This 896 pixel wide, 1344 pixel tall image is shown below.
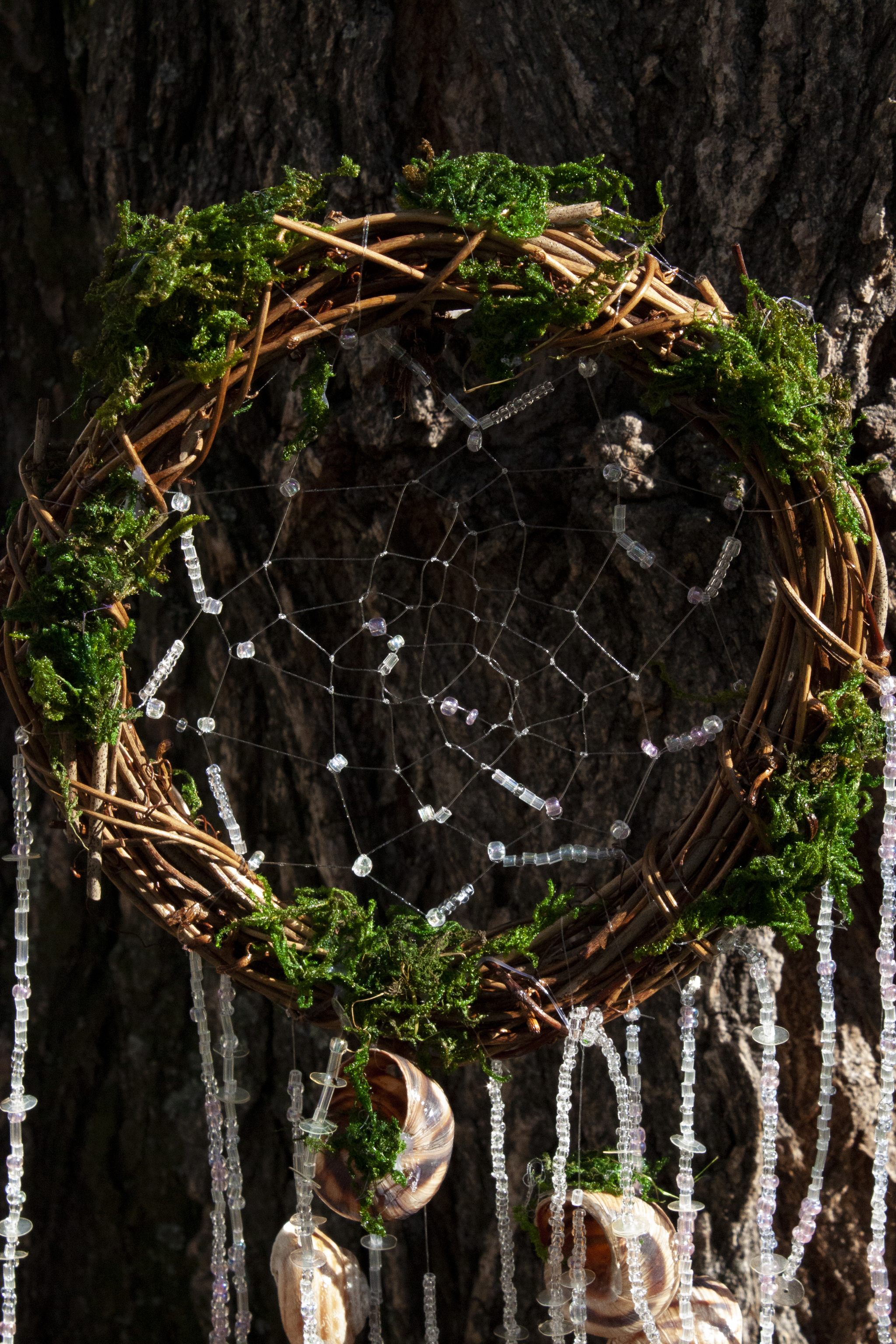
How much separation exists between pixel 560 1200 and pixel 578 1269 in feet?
0.22

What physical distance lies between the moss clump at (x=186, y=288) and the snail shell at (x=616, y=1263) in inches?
30.3

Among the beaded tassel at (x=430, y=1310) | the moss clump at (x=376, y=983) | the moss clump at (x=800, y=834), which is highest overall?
the moss clump at (x=800, y=834)

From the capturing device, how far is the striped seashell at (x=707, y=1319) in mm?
924

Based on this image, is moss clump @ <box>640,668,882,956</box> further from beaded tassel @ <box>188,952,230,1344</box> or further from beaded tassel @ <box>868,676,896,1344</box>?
beaded tassel @ <box>188,952,230,1344</box>

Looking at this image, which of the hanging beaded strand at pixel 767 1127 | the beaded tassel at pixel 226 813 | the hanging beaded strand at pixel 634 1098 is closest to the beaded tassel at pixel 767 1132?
the hanging beaded strand at pixel 767 1127

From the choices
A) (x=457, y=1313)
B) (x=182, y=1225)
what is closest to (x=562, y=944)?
(x=457, y=1313)

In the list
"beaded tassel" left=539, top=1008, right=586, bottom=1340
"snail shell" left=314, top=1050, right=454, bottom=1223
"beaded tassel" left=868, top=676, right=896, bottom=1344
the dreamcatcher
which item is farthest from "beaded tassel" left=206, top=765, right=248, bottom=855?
"beaded tassel" left=868, top=676, right=896, bottom=1344

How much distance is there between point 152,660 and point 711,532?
2.27ft

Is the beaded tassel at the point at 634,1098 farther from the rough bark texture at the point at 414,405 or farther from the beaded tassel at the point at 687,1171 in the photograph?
the rough bark texture at the point at 414,405

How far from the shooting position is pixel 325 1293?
0.93 metres

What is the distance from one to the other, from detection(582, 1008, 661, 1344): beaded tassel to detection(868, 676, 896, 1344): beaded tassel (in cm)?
20

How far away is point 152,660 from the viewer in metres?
1.29

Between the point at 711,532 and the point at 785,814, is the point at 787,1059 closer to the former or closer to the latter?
the point at 785,814

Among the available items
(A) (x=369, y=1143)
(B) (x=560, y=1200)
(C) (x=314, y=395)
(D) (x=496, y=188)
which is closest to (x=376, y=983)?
(A) (x=369, y=1143)
